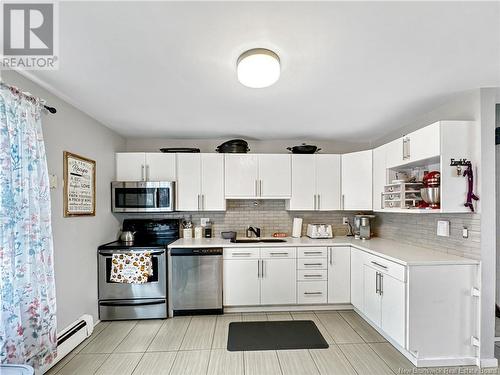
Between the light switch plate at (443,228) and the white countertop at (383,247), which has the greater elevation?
the light switch plate at (443,228)

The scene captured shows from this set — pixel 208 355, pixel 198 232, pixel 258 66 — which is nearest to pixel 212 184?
pixel 198 232

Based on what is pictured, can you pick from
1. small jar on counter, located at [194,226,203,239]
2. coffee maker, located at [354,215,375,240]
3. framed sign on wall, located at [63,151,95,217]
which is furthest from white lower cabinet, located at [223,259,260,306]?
framed sign on wall, located at [63,151,95,217]

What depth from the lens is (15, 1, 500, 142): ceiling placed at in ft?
4.51

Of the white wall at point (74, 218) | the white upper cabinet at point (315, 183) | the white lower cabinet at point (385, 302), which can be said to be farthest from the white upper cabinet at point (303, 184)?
the white wall at point (74, 218)

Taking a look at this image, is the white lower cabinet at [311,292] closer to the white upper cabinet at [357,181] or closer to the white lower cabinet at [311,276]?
the white lower cabinet at [311,276]

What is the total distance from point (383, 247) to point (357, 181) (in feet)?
3.32

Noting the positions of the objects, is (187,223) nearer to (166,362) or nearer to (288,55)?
(166,362)

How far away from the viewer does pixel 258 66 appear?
1.70m

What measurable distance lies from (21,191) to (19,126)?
17.8 inches

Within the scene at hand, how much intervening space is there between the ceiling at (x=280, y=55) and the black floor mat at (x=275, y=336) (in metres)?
2.34

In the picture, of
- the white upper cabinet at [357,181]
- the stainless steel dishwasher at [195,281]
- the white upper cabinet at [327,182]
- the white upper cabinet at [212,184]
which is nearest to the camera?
the stainless steel dishwasher at [195,281]

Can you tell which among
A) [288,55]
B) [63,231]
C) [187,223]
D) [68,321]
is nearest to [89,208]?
[63,231]

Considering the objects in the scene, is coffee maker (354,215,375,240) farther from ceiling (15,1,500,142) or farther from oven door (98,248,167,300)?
oven door (98,248,167,300)

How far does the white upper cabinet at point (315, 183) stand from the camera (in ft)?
12.8
